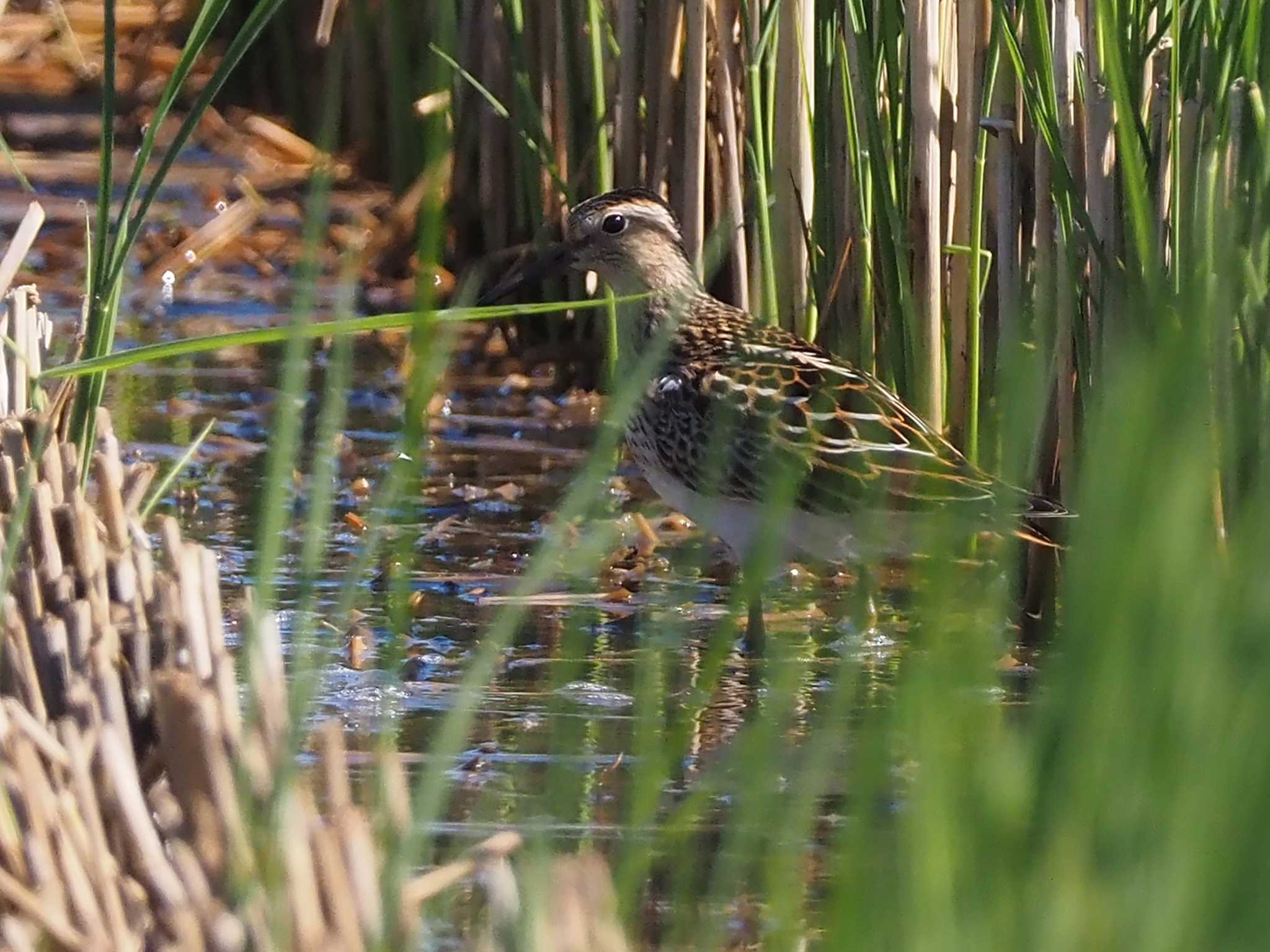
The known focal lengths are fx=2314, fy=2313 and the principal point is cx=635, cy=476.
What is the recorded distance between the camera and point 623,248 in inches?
213

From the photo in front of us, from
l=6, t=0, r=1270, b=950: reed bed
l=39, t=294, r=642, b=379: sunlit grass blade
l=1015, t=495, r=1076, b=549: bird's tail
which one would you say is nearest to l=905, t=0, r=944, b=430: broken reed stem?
l=6, t=0, r=1270, b=950: reed bed

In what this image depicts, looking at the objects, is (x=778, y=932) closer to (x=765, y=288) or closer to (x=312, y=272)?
(x=312, y=272)

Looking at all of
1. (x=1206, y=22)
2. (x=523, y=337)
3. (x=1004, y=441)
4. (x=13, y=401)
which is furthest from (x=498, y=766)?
(x=523, y=337)

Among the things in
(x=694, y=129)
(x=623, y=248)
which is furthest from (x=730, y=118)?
(x=623, y=248)

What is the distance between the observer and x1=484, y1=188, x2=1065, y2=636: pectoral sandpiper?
14.9 ft

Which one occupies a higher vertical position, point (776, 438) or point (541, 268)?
point (541, 268)

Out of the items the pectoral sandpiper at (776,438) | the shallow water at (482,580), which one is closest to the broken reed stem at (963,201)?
the pectoral sandpiper at (776,438)

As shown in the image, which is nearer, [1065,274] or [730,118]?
[1065,274]

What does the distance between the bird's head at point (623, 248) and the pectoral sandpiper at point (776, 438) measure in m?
0.01

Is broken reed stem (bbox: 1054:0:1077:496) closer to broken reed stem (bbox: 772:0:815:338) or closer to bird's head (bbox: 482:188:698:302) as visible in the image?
broken reed stem (bbox: 772:0:815:338)

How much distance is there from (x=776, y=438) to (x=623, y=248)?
87cm

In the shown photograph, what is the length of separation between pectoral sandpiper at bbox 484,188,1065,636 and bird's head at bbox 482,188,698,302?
0.5 inches

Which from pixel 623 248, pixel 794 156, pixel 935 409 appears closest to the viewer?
pixel 935 409

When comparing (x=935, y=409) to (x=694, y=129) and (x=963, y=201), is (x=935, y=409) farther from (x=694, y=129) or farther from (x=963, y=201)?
(x=694, y=129)
